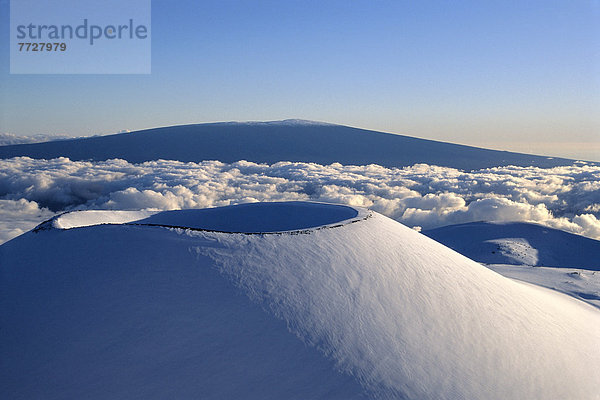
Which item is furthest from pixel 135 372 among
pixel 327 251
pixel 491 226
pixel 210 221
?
pixel 491 226

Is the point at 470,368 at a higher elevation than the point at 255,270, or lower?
lower

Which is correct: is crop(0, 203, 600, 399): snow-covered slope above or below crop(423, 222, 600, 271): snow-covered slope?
above

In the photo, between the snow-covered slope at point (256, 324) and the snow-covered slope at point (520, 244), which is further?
the snow-covered slope at point (520, 244)

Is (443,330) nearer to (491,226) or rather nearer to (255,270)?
(255,270)

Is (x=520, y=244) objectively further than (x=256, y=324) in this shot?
Yes

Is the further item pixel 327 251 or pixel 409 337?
pixel 327 251
